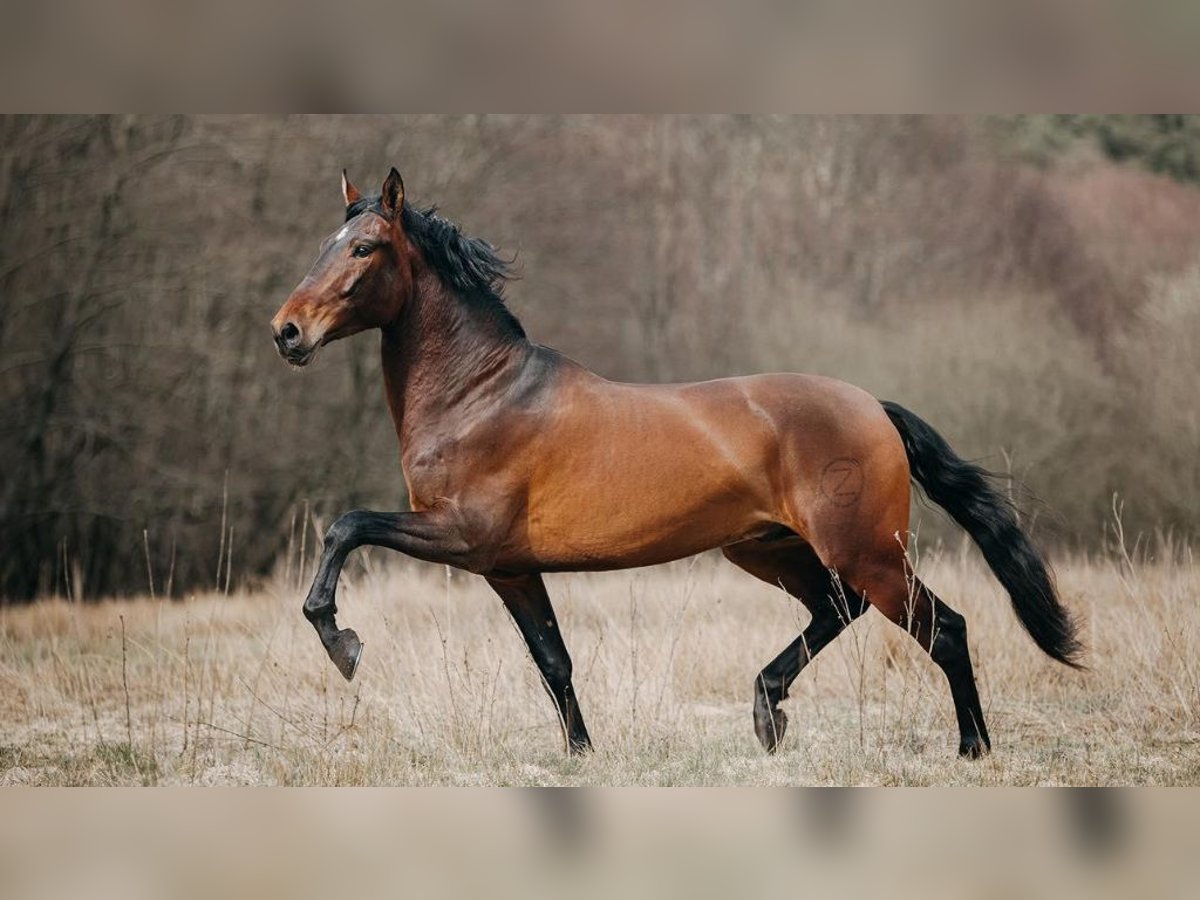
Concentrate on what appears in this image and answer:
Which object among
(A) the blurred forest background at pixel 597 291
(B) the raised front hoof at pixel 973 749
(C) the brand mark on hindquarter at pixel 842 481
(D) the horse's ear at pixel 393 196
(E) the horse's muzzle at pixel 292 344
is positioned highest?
(A) the blurred forest background at pixel 597 291

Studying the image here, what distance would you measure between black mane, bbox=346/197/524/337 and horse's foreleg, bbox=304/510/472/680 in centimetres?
109

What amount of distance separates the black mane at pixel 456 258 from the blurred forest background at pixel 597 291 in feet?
22.1

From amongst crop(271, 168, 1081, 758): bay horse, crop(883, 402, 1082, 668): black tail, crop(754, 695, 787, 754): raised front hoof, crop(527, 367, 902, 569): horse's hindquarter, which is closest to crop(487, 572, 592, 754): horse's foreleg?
crop(271, 168, 1081, 758): bay horse

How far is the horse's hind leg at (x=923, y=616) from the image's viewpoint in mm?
6184

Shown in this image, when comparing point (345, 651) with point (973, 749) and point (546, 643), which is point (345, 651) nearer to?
point (546, 643)

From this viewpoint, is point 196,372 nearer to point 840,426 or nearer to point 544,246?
point 544,246

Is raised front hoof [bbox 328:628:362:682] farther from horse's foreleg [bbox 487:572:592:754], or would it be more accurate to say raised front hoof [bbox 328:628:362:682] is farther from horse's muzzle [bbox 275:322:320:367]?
horse's muzzle [bbox 275:322:320:367]

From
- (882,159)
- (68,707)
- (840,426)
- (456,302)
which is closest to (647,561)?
(840,426)

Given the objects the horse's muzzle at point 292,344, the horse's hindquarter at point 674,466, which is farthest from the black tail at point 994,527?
the horse's muzzle at point 292,344

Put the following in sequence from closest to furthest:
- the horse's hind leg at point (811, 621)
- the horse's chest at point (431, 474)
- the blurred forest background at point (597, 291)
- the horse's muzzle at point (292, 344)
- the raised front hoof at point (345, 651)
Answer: the raised front hoof at point (345, 651), the horse's muzzle at point (292, 344), the horse's chest at point (431, 474), the horse's hind leg at point (811, 621), the blurred forest background at point (597, 291)

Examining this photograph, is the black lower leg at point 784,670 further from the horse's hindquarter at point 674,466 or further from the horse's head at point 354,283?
the horse's head at point 354,283

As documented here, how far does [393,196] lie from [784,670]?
2835 millimetres

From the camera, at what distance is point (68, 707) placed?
785 centimetres

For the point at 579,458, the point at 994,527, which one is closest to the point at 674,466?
the point at 579,458
